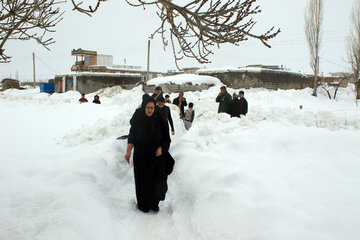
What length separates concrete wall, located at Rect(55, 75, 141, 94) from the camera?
2389 centimetres

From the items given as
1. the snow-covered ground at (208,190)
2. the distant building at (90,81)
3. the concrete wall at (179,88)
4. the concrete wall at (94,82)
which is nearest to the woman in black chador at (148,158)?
the snow-covered ground at (208,190)

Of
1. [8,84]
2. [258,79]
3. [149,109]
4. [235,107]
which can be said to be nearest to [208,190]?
[149,109]

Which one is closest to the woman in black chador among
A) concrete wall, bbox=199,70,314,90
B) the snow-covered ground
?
the snow-covered ground

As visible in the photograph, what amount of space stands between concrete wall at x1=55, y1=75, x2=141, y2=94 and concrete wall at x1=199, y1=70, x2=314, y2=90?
31.3 ft

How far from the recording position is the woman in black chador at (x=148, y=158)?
3.48 metres

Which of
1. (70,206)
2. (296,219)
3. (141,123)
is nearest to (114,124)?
(141,123)

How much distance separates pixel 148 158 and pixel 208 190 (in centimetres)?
96

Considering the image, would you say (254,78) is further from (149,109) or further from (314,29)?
(149,109)

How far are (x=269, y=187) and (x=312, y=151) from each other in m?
1.24

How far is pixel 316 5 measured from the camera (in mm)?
19641

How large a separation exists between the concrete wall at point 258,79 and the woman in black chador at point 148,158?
17760mm

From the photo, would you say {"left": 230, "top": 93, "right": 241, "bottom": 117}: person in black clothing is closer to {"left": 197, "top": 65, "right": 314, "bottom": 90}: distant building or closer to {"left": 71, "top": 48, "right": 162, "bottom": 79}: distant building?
{"left": 197, "top": 65, "right": 314, "bottom": 90}: distant building

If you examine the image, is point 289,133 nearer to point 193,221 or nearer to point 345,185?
point 345,185

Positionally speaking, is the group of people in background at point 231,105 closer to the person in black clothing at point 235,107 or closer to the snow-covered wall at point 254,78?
the person in black clothing at point 235,107
